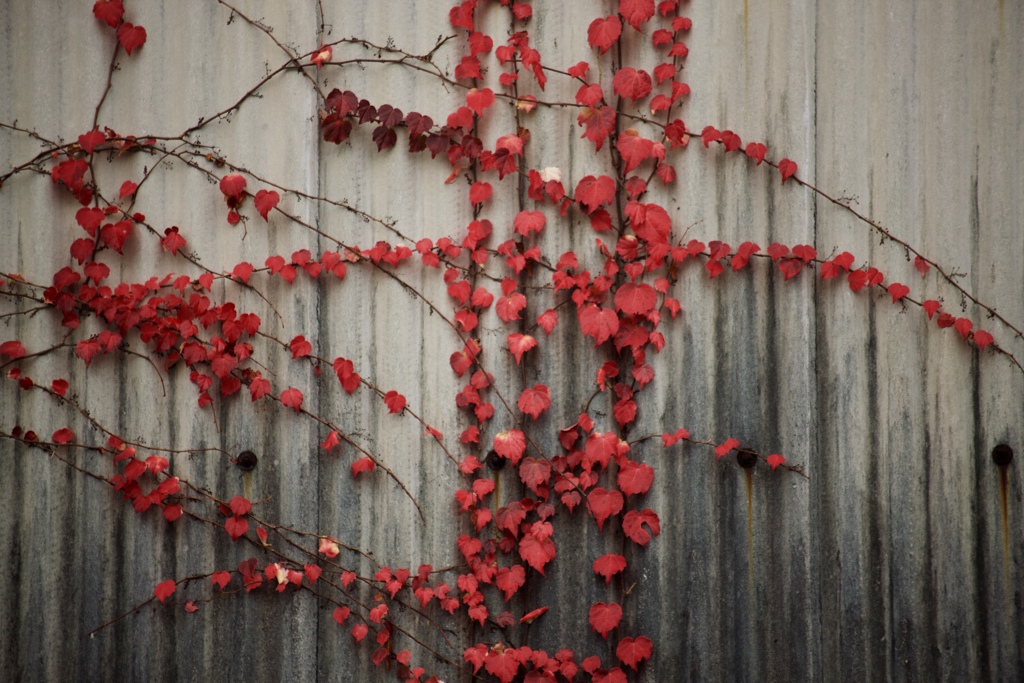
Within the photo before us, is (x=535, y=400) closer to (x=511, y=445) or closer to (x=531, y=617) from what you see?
(x=511, y=445)

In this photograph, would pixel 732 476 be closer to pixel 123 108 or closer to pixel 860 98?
pixel 860 98

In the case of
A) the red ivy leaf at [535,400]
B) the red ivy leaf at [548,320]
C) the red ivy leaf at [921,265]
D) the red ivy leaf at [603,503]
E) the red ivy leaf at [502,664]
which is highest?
the red ivy leaf at [921,265]

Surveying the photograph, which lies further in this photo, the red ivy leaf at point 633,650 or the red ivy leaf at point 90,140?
the red ivy leaf at point 90,140

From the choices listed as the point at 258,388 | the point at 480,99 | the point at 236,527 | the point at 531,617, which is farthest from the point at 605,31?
the point at 236,527

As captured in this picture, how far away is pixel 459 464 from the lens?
2.62 m

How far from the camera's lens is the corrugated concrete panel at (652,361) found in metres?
2.58

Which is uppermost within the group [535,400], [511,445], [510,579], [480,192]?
[480,192]

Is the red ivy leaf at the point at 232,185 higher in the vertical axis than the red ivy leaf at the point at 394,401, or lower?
higher

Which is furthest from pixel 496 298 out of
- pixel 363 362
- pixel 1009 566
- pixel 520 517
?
pixel 1009 566

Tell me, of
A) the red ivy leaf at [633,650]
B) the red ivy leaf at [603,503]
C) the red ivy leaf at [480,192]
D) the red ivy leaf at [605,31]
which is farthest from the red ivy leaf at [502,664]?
the red ivy leaf at [605,31]

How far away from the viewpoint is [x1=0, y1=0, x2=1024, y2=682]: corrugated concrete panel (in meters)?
2.58

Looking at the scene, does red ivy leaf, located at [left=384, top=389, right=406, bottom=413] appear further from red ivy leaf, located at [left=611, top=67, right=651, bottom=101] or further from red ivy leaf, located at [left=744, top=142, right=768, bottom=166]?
red ivy leaf, located at [left=744, top=142, right=768, bottom=166]

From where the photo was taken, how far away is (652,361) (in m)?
2.62

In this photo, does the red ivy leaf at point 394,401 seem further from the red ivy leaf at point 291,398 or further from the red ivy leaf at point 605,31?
the red ivy leaf at point 605,31
